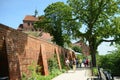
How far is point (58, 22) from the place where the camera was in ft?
172

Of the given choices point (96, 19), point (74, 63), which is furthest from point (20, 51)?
point (96, 19)

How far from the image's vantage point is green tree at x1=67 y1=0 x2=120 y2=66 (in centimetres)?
4947

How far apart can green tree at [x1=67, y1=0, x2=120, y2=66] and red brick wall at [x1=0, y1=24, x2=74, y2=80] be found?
2468 centimetres

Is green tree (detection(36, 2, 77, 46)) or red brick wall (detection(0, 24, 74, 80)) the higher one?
green tree (detection(36, 2, 77, 46))

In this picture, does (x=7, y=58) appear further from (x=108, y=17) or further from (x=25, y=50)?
(x=108, y=17)

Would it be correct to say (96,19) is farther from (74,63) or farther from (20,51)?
(20,51)

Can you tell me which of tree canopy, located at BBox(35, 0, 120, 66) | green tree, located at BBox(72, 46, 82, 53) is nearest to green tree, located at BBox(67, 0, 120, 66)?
tree canopy, located at BBox(35, 0, 120, 66)

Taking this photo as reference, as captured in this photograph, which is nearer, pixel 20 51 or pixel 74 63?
pixel 20 51

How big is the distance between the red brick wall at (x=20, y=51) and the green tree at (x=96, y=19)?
81.0ft

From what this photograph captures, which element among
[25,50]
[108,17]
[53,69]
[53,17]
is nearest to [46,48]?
[53,69]

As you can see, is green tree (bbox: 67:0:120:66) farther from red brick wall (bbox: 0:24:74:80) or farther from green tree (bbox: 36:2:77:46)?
red brick wall (bbox: 0:24:74:80)

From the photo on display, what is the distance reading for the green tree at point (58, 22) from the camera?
51406 mm

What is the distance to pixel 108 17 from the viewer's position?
167 ft

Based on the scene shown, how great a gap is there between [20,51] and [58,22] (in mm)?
33062
